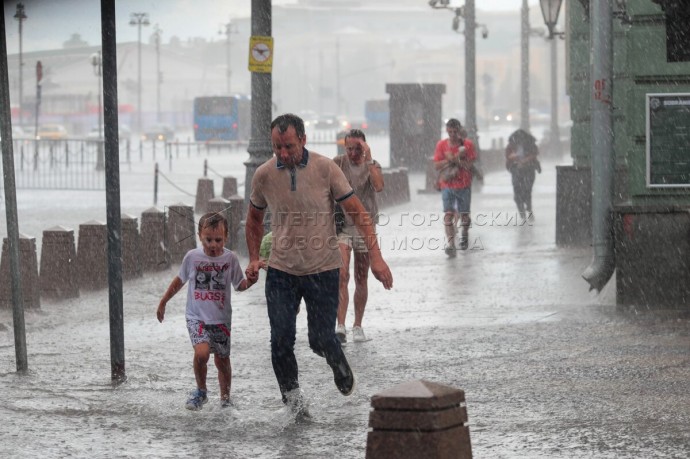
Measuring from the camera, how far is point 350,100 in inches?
6590

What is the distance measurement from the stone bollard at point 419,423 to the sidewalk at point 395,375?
3.94ft

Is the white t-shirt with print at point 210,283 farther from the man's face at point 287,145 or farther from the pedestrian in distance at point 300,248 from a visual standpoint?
the man's face at point 287,145

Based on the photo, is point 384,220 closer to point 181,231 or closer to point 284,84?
point 181,231

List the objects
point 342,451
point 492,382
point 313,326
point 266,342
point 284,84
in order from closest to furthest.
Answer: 1. point 342,451
2. point 313,326
3. point 492,382
4. point 266,342
5. point 284,84

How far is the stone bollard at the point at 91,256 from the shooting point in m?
14.9

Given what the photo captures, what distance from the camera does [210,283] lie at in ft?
27.5

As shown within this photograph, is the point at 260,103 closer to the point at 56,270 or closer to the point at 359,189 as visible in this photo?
the point at 56,270

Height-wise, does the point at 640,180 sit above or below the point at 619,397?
above

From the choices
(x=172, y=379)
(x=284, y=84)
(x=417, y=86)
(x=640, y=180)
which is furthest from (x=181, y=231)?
(x=284, y=84)

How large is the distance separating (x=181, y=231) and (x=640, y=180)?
6773mm

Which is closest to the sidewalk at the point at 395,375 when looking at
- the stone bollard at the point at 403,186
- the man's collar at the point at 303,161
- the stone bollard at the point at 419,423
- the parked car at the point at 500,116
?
the stone bollard at the point at 419,423

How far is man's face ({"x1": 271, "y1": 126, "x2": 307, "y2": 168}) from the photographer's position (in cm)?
786

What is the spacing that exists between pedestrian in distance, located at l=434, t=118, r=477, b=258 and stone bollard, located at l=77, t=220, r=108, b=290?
4.61 metres

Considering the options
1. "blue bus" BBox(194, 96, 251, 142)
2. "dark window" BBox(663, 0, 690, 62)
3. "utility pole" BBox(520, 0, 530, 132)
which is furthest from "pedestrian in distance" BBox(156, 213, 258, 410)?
"blue bus" BBox(194, 96, 251, 142)
